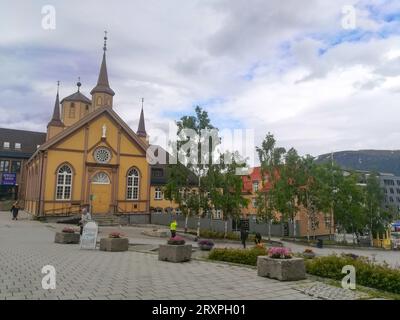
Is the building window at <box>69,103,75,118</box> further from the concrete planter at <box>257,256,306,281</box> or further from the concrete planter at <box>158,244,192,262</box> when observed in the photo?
the concrete planter at <box>257,256,306,281</box>

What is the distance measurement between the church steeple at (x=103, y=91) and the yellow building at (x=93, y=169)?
36.3 feet

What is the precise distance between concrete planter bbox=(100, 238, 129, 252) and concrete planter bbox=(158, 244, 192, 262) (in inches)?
144

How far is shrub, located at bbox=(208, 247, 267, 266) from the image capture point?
A: 12.7m

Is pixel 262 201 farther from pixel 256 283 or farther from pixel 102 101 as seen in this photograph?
pixel 102 101

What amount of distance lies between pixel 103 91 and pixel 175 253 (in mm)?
44169

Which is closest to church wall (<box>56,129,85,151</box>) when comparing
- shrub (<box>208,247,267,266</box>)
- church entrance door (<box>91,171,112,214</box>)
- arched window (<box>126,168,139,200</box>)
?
church entrance door (<box>91,171,112,214</box>)

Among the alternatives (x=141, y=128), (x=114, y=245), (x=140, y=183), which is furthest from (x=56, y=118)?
(x=114, y=245)

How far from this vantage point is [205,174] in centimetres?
3061

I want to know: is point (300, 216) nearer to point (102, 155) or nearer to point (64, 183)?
point (102, 155)

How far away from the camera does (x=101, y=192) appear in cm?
4122

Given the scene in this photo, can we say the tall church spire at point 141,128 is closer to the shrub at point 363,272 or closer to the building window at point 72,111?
the building window at point 72,111

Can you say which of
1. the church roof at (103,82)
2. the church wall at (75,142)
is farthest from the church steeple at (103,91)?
the church wall at (75,142)
